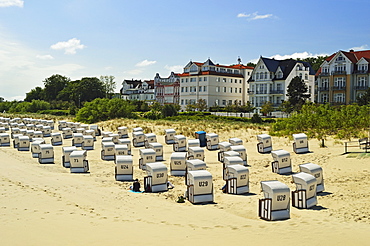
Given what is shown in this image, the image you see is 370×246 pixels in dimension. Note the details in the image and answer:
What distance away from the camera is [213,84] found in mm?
86812

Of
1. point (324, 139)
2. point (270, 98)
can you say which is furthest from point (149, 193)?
point (270, 98)

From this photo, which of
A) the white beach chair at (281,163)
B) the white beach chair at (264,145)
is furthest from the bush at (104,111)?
the white beach chair at (281,163)

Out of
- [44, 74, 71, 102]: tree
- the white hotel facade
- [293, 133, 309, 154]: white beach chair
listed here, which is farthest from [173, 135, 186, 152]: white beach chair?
[44, 74, 71, 102]: tree

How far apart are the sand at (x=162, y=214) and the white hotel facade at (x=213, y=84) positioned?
6316cm

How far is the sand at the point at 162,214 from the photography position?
11.8 metres

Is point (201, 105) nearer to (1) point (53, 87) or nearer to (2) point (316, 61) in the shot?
(2) point (316, 61)

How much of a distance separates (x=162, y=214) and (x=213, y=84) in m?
73.2

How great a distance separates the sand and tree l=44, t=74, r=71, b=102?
11244 centimetres

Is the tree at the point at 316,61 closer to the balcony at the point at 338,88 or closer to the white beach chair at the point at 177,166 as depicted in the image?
the balcony at the point at 338,88

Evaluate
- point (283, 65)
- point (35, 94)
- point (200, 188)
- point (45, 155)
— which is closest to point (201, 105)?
point (283, 65)

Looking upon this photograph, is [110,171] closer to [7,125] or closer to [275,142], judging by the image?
[275,142]

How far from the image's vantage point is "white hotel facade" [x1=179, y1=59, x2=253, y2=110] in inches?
3423

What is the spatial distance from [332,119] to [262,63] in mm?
47390

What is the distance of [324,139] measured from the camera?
32969 millimetres
